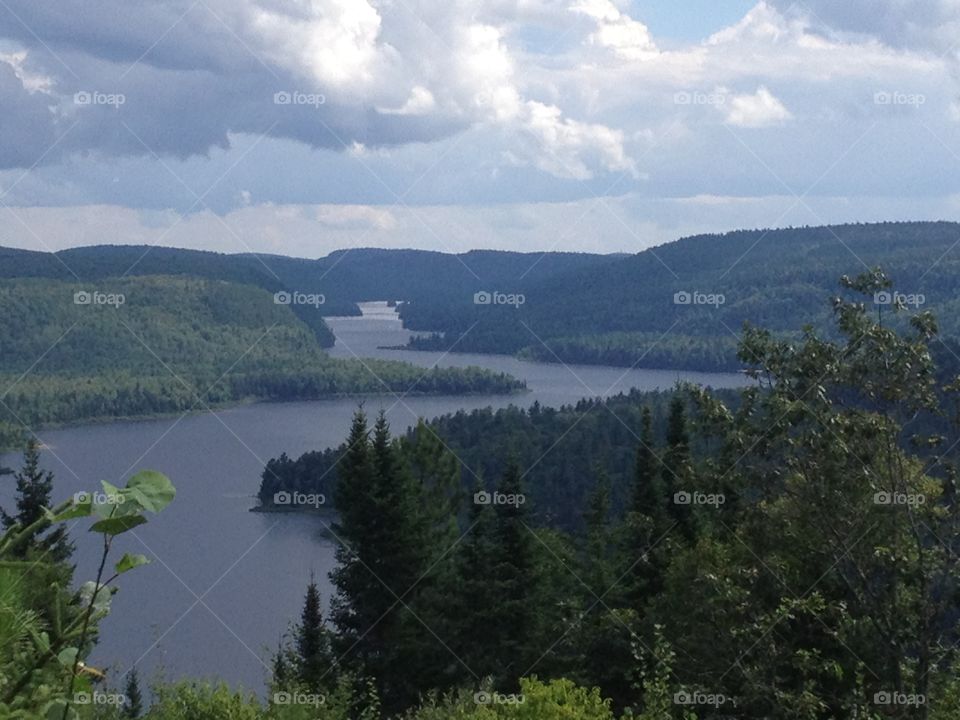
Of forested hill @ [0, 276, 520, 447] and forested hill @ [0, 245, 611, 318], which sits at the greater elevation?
forested hill @ [0, 245, 611, 318]

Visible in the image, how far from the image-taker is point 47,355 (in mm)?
95188

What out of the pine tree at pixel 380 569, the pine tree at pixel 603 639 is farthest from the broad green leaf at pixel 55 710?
the pine tree at pixel 380 569

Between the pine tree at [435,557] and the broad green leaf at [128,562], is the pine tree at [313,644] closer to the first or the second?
the pine tree at [435,557]

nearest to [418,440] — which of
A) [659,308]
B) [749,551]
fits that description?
[749,551]

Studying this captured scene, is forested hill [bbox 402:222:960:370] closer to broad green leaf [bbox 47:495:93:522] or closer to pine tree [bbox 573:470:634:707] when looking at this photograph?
pine tree [bbox 573:470:634:707]

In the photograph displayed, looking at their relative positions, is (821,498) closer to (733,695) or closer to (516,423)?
(733,695)

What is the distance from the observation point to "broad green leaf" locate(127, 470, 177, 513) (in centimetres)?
140

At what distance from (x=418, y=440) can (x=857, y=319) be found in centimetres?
2063

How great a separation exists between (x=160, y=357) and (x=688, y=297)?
48187 mm

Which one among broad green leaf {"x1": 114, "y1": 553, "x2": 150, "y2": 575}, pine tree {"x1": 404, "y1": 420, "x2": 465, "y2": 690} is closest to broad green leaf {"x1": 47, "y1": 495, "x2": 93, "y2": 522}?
broad green leaf {"x1": 114, "y1": 553, "x2": 150, "y2": 575}

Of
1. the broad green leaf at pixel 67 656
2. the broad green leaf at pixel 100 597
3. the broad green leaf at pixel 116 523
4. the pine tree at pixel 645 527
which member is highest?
the broad green leaf at pixel 116 523

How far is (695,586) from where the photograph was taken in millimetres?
14562

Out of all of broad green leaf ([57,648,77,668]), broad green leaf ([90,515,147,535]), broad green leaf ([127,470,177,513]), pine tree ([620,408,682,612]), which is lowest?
pine tree ([620,408,682,612])

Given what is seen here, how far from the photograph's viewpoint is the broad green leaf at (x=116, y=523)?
1406 millimetres
